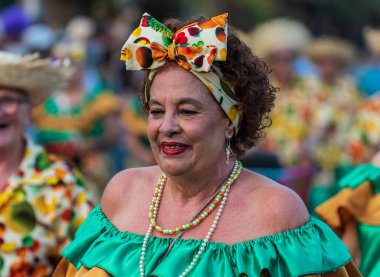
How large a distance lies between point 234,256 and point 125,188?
0.78 metres

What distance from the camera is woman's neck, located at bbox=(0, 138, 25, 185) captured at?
6410 millimetres

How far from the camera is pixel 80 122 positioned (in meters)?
11.3

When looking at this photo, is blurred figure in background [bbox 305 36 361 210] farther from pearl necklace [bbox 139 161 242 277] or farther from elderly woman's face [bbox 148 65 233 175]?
elderly woman's face [bbox 148 65 233 175]

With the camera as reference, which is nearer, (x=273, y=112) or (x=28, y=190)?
(x=28, y=190)

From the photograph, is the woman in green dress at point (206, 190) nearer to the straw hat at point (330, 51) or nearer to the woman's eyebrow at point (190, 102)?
the woman's eyebrow at point (190, 102)

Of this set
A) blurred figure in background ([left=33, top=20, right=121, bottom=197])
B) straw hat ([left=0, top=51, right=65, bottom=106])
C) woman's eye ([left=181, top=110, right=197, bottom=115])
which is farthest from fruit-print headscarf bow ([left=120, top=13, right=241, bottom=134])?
blurred figure in background ([left=33, top=20, right=121, bottom=197])

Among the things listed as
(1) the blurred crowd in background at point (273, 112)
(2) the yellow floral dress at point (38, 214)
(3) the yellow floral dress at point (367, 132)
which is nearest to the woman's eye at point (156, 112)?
(2) the yellow floral dress at point (38, 214)

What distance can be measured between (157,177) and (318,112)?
702 centimetres

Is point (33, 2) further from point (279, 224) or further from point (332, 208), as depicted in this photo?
point (279, 224)

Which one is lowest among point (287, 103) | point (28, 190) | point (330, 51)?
point (330, 51)

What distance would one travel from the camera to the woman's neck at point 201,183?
15.9ft

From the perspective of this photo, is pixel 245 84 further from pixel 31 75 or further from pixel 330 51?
pixel 330 51

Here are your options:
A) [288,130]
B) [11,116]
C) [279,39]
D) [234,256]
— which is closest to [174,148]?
[234,256]

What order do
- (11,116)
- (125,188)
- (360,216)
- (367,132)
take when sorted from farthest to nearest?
(367,132) → (11,116) → (360,216) → (125,188)
